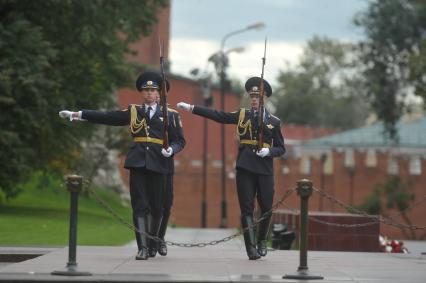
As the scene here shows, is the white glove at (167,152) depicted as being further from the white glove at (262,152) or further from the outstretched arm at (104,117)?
the white glove at (262,152)

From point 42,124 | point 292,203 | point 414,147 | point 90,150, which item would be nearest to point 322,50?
point 414,147

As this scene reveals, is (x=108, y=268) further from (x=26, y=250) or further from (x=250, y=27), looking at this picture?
(x=250, y=27)

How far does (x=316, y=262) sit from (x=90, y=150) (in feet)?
134

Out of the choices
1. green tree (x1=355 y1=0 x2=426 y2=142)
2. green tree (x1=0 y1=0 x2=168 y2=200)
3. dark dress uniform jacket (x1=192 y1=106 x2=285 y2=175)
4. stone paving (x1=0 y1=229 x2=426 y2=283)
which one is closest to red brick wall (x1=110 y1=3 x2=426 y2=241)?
green tree (x1=355 y1=0 x2=426 y2=142)

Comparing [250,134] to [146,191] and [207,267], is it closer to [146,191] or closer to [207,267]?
[146,191]

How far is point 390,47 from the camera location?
66.1 meters

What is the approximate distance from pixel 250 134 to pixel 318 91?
115 m

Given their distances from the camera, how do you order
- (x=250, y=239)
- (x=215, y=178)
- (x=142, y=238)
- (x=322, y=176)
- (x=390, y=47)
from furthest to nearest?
1. (x=215, y=178)
2. (x=322, y=176)
3. (x=390, y=47)
4. (x=250, y=239)
5. (x=142, y=238)

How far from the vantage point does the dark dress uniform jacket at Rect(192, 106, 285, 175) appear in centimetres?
1534

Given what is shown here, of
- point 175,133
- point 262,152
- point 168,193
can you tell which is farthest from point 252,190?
point 175,133

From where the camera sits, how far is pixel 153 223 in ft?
50.2

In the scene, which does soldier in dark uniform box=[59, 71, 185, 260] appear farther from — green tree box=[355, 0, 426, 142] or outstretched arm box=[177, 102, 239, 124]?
green tree box=[355, 0, 426, 142]

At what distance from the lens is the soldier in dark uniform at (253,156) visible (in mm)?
15297

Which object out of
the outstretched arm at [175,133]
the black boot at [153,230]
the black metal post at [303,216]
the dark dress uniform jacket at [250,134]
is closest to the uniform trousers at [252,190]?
the dark dress uniform jacket at [250,134]
